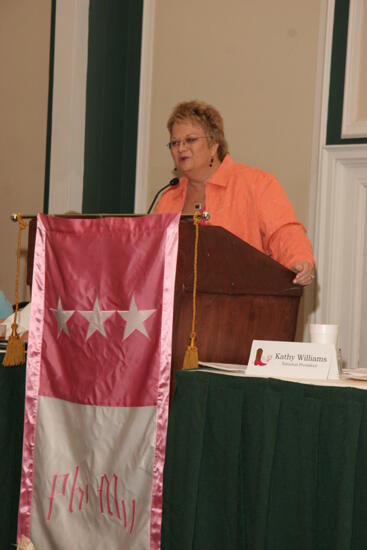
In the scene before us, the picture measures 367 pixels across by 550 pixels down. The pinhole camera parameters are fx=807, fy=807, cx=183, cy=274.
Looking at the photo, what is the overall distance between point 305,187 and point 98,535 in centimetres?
242

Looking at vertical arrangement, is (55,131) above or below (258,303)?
above

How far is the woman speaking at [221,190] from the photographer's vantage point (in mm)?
3031

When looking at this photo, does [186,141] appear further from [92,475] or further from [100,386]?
[92,475]

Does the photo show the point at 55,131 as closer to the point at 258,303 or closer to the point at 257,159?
the point at 257,159

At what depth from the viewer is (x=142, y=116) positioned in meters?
4.71

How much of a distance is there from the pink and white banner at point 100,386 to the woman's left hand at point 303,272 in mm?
496

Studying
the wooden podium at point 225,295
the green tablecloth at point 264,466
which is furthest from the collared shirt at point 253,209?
the green tablecloth at point 264,466

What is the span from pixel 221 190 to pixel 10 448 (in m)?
1.30

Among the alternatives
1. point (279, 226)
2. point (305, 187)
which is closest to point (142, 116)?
point (305, 187)

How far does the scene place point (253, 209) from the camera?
3.10 m

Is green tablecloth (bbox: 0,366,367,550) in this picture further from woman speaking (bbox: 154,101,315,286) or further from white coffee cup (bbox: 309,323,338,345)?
woman speaking (bbox: 154,101,315,286)

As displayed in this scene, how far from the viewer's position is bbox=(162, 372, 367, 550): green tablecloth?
191cm

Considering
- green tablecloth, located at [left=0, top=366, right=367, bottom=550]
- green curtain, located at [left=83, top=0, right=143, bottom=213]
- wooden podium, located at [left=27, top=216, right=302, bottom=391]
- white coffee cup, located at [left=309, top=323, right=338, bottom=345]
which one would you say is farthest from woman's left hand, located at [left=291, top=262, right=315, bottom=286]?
green curtain, located at [left=83, top=0, right=143, bottom=213]

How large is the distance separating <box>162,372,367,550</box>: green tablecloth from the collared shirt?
856 mm
